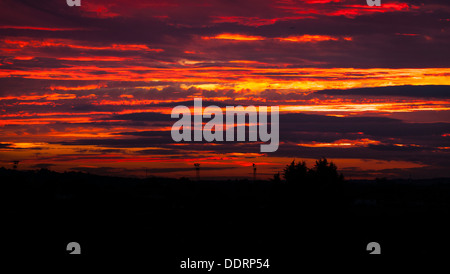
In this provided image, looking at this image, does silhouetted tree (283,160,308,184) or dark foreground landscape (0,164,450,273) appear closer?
dark foreground landscape (0,164,450,273)

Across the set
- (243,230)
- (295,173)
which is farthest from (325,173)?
(243,230)

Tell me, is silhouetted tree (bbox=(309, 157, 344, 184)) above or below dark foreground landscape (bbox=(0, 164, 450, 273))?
above

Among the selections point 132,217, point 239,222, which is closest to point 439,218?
point 239,222

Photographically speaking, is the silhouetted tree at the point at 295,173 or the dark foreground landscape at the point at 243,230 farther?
the silhouetted tree at the point at 295,173

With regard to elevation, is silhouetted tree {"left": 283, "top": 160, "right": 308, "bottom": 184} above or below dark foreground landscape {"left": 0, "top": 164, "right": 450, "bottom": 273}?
above

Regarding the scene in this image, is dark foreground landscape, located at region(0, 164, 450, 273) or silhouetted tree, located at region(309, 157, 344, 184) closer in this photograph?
dark foreground landscape, located at region(0, 164, 450, 273)

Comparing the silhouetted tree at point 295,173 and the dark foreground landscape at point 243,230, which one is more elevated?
the silhouetted tree at point 295,173

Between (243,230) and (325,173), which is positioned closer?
(243,230)

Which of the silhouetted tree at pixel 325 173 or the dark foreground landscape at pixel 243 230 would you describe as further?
the silhouetted tree at pixel 325 173

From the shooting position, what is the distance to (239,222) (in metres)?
78.9

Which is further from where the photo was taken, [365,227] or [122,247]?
[365,227]

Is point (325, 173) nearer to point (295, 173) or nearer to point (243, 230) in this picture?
point (295, 173)
